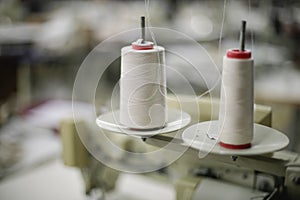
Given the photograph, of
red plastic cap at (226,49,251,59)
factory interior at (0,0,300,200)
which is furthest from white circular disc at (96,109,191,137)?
red plastic cap at (226,49,251,59)

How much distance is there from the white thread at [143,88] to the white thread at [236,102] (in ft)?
0.30

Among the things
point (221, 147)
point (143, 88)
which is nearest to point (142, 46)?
point (143, 88)

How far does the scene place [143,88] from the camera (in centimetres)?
60

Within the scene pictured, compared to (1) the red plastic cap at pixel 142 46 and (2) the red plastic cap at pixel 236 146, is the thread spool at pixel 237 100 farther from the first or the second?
(1) the red plastic cap at pixel 142 46

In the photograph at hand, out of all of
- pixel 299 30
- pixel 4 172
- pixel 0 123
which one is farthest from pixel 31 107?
pixel 299 30

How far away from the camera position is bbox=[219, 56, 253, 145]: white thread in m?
0.54

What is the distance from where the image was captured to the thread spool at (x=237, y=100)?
0.54 meters

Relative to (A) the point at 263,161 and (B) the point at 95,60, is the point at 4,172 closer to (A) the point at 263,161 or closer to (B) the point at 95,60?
(B) the point at 95,60

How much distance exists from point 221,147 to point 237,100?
6 cm

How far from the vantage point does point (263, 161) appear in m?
0.57

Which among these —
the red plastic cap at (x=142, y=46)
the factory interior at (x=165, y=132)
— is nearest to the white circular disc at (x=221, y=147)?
the factory interior at (x=165, y=132)

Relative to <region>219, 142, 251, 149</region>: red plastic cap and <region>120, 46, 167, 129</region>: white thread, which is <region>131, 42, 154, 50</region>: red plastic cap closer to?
<region>120, 46, 167, 129</region>: white thread

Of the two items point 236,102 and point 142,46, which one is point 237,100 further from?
point 142,46

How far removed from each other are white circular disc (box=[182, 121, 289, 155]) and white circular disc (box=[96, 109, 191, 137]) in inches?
0.8
